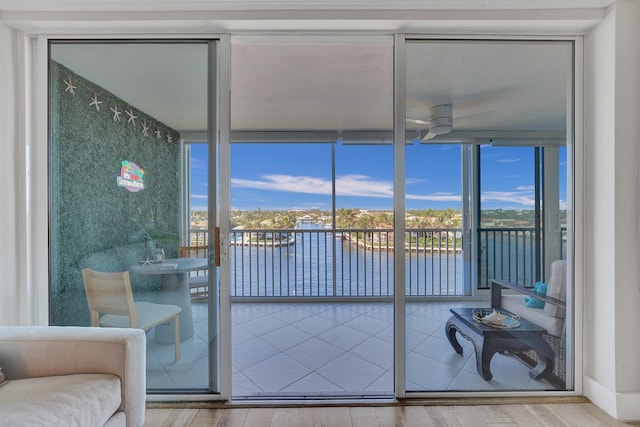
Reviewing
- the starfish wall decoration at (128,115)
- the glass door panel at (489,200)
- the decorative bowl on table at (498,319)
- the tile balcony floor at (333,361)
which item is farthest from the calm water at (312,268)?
the starfish wall decoration at (128,115)

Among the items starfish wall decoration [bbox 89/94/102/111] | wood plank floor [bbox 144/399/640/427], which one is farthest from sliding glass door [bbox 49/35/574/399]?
wood plank floor [bbox 144/399/640/427]

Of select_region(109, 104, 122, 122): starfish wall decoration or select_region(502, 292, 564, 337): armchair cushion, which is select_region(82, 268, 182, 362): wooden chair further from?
select_region(502, 292, 564, 337): armchair cushion

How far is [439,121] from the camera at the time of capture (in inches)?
106

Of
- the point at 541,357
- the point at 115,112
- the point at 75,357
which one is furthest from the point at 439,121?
the point at 75,357

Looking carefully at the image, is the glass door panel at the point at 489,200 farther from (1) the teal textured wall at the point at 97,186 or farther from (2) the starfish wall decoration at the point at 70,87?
(2) the starfish wall decoration at the point at 70,87

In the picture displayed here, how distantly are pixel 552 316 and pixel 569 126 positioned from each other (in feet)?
4.09

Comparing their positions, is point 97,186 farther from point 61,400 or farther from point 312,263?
point 312,263

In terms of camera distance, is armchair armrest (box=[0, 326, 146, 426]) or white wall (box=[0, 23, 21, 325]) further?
white wall (box=[0, 23, 21, 325])

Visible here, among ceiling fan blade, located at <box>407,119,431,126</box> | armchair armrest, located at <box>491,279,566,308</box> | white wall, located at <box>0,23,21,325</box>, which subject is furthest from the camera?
ceiling fan blade, located at <box>407,119,431,126</box>

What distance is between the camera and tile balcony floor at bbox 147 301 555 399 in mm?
1916

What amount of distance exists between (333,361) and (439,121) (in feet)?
7.31

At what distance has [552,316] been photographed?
2035 millimetres

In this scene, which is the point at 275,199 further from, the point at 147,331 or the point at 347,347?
the point at 147,331

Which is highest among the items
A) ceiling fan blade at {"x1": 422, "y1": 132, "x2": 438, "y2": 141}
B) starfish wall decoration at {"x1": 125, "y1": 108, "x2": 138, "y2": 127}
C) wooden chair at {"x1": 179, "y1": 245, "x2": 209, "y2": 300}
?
ceiling fan blade at {"x1": 422, "y1": 132, "x2": 438, "y2": 141}
